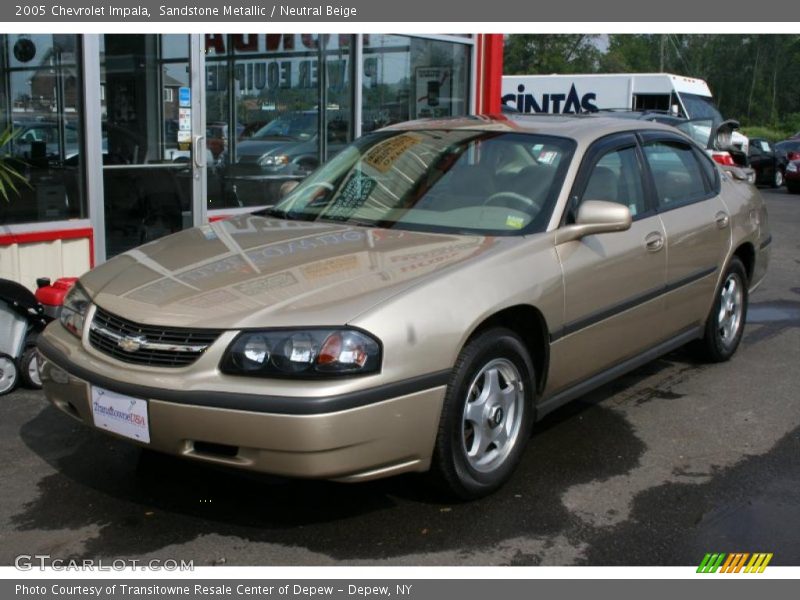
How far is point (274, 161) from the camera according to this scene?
30.0 feet

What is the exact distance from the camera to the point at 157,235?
28.1ft

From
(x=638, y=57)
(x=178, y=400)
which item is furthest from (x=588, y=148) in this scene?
(x=638, y=57)

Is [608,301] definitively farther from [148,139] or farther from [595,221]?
[148,139]

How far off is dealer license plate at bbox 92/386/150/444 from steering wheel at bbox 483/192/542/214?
194 cm

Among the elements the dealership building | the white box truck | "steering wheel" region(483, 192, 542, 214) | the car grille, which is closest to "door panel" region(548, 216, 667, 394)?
"steering wheel" region(483, 192, 542, 214)

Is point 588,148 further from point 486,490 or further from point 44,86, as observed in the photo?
point 44,86

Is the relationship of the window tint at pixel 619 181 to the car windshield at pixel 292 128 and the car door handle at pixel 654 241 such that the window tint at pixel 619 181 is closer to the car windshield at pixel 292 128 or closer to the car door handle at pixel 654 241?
the car door handle at pixel 654 241

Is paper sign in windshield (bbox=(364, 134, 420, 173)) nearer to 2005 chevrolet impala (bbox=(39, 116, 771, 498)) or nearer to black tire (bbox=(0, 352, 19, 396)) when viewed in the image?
2005 chevrolet impala (bbox=(39, 116, 771, 498))

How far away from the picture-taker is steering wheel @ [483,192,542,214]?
451 centimetres

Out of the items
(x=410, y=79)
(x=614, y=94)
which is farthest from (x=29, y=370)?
(x=614, y=94)

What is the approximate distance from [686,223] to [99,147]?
4432 mm

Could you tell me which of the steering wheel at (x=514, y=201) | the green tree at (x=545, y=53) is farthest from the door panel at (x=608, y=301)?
the green tree at (x=545, y=53)

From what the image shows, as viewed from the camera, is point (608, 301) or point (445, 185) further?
point (445, 185)

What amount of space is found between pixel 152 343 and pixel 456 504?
141cm
